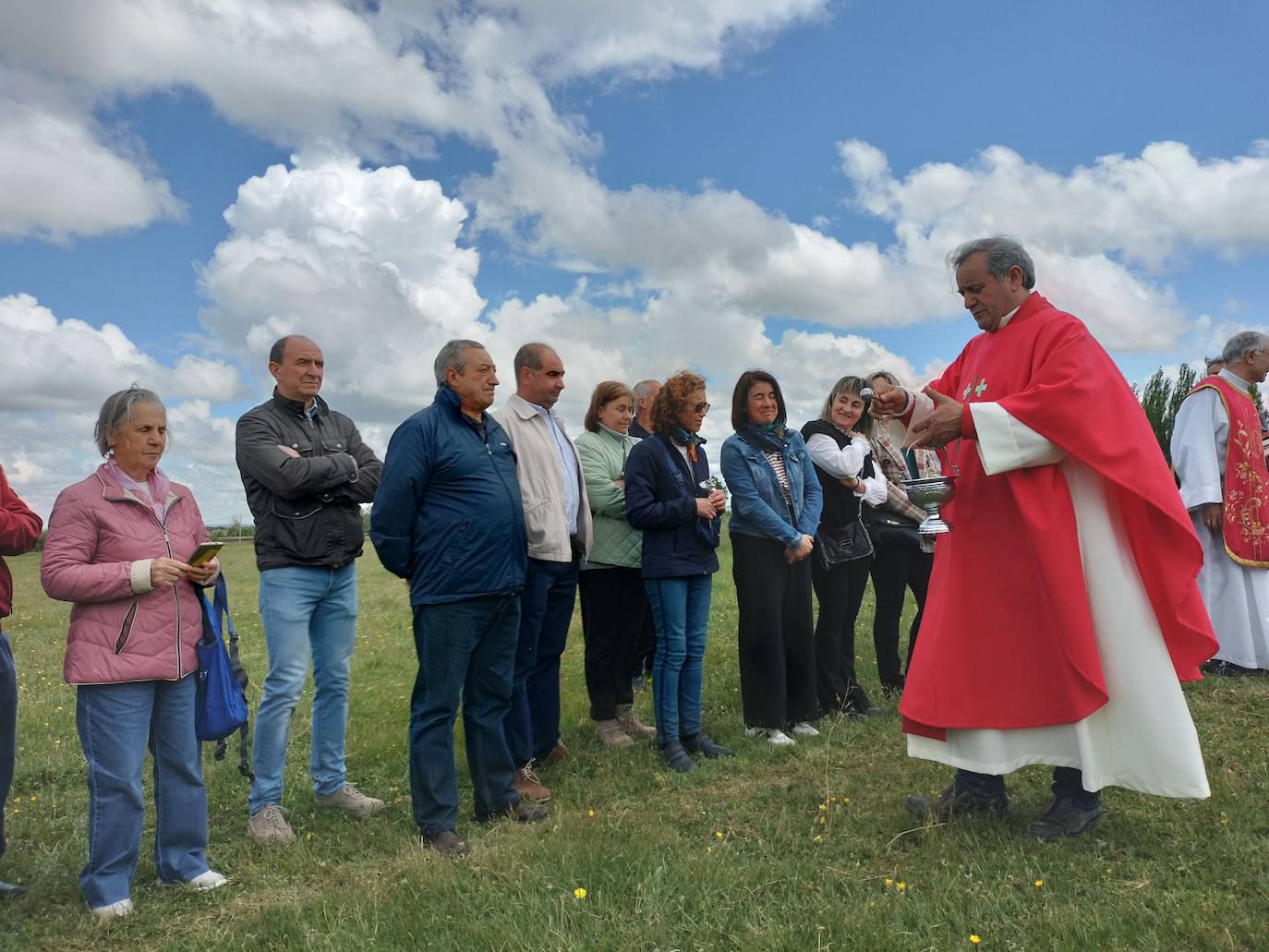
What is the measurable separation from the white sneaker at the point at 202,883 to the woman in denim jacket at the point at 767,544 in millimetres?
3256

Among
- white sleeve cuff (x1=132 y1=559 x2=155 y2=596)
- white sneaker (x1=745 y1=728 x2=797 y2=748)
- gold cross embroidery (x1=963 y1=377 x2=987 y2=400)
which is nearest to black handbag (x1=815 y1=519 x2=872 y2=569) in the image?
white sneaker (x1=745 y1=728 x2=797 y2=748)

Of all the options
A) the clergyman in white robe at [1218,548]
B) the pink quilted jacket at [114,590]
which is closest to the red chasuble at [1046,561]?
the pink quilted jacket at [114,590]

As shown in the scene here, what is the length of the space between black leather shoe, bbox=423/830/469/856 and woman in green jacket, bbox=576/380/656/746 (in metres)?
1.92

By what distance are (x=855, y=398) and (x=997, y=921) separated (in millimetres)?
4072

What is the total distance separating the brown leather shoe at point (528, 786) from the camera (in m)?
5.11

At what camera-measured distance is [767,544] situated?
595 centimetres

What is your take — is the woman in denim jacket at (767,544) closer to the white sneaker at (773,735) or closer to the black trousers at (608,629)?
the white sneaker at (773,735)

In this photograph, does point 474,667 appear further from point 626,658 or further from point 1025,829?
point 1025,829

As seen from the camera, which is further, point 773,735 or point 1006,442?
point 773,735

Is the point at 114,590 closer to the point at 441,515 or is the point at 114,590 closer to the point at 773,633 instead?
the point at 441,515

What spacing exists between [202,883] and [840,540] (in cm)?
437

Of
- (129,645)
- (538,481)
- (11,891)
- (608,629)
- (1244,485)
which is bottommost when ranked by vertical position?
(11,891)

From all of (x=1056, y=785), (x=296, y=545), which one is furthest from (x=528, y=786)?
(x=1056, y=785)

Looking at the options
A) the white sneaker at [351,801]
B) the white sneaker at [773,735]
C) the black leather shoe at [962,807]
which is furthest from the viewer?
the white sneaker at [773,735]
